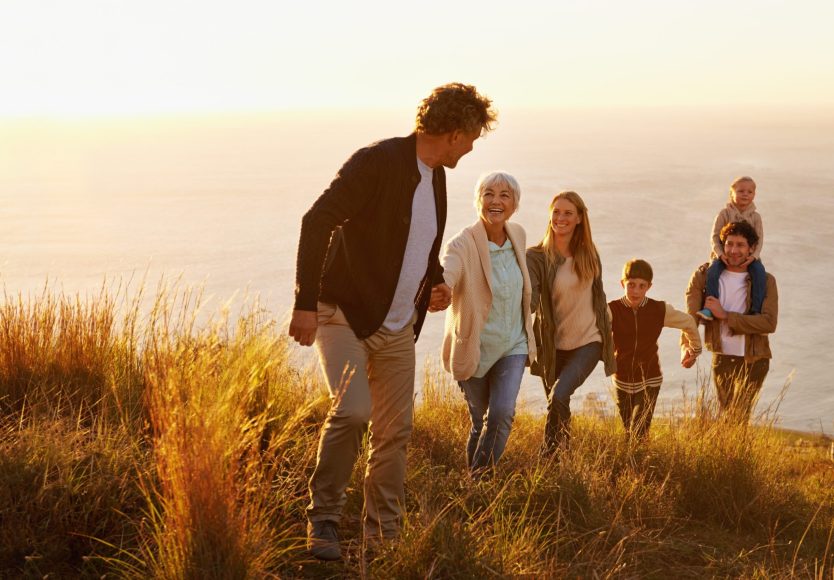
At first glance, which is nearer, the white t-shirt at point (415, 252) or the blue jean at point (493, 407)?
the white t-shirt at point (415, 252)

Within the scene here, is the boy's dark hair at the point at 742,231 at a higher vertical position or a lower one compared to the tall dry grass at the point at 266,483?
higher

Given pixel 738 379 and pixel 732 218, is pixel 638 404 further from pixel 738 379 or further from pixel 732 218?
pixel 732 218

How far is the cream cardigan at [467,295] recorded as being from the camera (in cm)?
490

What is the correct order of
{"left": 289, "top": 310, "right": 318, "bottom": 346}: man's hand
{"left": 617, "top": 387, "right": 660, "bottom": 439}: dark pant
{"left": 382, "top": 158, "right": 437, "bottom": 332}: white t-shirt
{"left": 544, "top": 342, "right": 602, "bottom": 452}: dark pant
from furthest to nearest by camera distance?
{"left": 617, "top": 387, "right": 660, "bottom": 439}: dark pant → {"left": 544, "top": 342, "right": 602, "bottom": 452}: dark pant → {"left": 382, "top": 158, "right": 437, "bottom": 332}: white t-shirt → {"left": 289, "top": 310, "right": 318, "bottom": 346}: man's hand

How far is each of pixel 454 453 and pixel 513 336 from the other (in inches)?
36.8

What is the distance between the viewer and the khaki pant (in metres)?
3.54

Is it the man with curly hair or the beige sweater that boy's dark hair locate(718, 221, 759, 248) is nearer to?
Result: the beige sweater

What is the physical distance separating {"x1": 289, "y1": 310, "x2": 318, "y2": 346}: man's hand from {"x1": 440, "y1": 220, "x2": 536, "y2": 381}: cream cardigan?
1516mm

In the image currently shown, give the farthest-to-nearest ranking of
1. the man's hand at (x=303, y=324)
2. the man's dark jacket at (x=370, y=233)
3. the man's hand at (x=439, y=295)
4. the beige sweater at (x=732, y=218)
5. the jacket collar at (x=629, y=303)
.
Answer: the beige sweater at (x=732, y=218) → the jacket collar at (x=629, y=303) → the man's hand at (x=439, y=295) → the man's dark jacket at (x=370, y=233) → the man's hand at (x=303, y=324)

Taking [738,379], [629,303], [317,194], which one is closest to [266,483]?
[629,303]

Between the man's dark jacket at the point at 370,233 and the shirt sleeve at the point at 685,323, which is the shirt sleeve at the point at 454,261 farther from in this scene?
the shirt sleeve at the point at 685,323

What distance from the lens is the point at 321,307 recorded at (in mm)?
3674

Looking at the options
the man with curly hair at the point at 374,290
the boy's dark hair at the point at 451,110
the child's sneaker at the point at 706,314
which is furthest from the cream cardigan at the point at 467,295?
the child's sneaker at the point at 706,314

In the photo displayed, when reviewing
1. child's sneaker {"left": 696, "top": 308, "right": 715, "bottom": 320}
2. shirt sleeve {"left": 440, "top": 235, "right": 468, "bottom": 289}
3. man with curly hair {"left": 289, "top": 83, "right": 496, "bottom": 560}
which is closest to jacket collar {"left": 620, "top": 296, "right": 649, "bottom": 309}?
child's sneaker {"left": 696, "top": 308, "right": 715, "bottom": 320}
